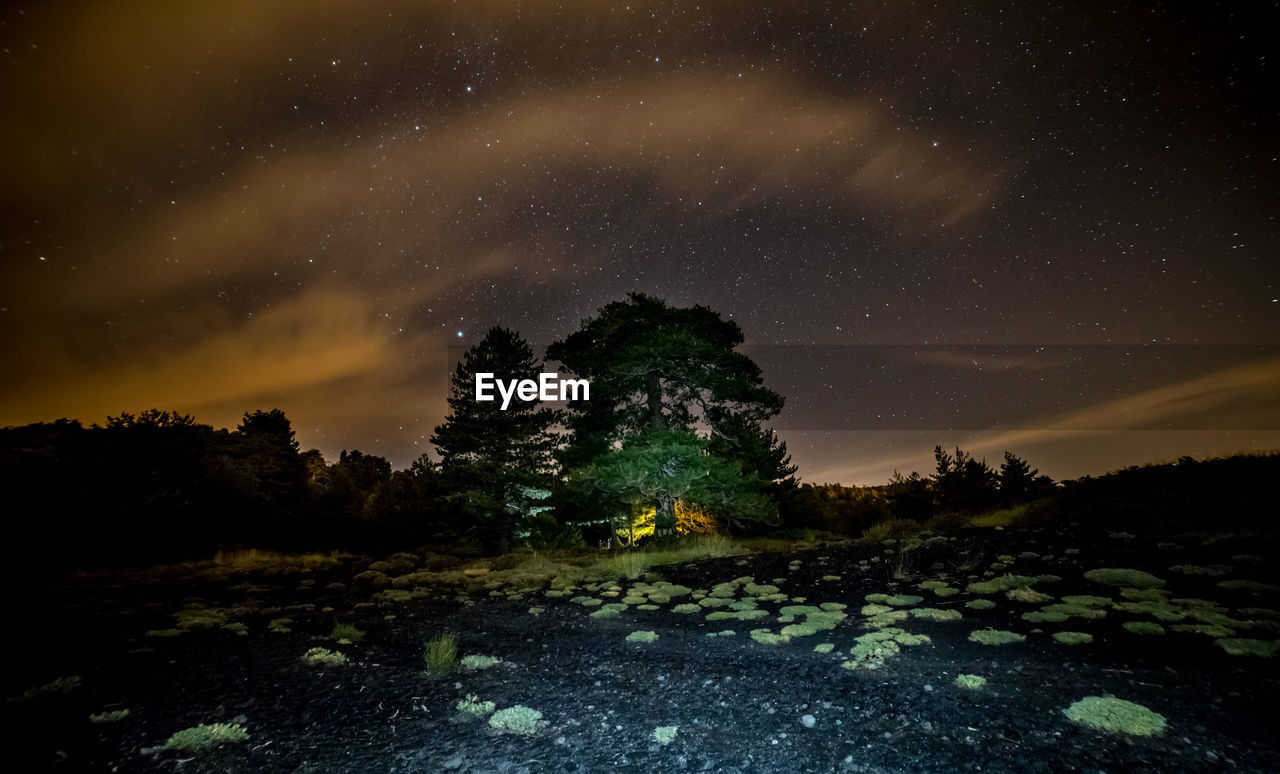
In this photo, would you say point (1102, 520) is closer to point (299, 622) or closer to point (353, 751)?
point (353, 751)

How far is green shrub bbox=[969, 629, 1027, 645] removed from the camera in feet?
14.9

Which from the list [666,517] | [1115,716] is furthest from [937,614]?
[666,517]

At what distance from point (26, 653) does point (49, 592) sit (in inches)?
227

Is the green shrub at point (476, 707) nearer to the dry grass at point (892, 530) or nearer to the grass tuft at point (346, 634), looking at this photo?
the grass tuft at point (346, 634)

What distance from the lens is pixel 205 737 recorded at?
10.5ft

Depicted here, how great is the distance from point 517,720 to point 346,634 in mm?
3362

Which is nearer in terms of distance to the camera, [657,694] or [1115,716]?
[1115,716]

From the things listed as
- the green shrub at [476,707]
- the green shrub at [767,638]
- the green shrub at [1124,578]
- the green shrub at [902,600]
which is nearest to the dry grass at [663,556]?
the green shrub at [767,638]

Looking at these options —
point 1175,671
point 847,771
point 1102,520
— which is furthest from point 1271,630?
point 1102,520

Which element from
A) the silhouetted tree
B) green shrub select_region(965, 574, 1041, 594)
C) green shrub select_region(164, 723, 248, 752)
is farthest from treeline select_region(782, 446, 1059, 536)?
green shrub select_region(164, 723, 248, 752)

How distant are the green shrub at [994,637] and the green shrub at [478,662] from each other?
474cm

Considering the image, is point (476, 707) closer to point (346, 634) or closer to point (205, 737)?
point (205, 737)

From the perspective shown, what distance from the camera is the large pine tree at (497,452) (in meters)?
19.1

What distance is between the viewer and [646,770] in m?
2.90
